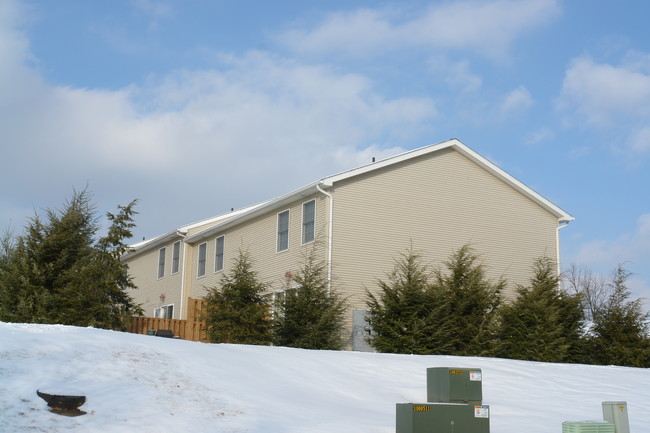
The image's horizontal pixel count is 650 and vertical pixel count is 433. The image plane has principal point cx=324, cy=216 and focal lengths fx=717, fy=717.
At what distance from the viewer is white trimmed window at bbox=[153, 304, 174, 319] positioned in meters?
31.3

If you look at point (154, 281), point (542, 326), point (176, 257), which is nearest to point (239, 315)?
point (542, 326)

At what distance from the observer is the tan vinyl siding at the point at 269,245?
875 inches

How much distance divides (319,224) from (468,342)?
568cm

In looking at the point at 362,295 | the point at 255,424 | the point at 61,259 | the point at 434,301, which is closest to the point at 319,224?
the point at 362,295

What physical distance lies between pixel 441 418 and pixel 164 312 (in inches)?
955

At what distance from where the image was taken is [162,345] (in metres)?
12.8

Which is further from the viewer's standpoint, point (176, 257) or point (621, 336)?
point (176, 257)

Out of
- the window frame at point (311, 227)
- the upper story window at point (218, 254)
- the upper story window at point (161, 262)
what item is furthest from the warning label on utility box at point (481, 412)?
the upper story window at point (161, 262)

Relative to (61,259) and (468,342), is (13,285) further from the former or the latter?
(468,342)

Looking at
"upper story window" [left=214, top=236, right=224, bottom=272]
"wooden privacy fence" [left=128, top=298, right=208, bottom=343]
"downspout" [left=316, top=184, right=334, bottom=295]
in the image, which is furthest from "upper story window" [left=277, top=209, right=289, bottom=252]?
"upper story window" [left=214, top=236, right=224, bottom=272]

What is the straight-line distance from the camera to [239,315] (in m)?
19.8

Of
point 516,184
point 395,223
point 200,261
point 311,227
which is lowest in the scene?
point 200,261

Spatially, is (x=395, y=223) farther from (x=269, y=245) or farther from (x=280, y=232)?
(x=269, y=245)

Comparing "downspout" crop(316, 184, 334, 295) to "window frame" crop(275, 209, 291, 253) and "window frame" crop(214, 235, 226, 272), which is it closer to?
"window frame" crop(275, 209, 291, 253)
